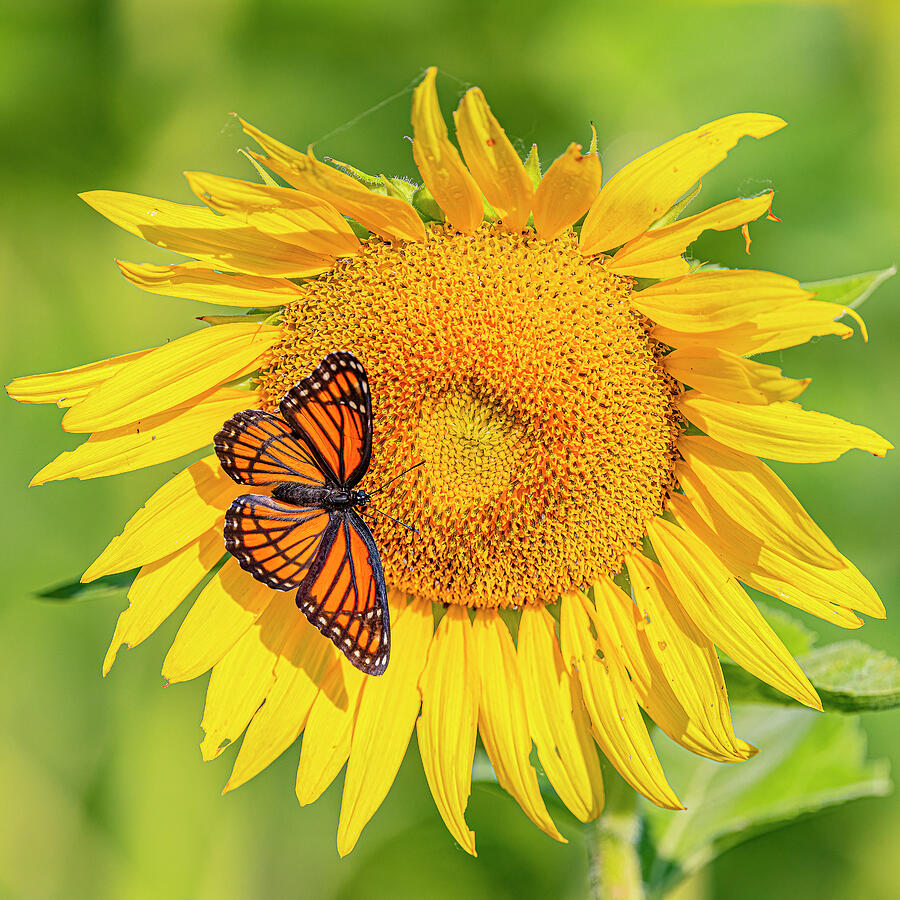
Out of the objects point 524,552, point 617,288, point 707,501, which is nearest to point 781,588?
point 707,501

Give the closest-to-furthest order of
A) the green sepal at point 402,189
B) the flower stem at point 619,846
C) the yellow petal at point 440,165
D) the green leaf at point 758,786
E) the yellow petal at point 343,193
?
1. the yellow petal at point 440,165
2. the yellow petal at point 343,193
3. the green sepal at point 402,189
4. the flower stem at point 619,846
5. the green leaf at point 758,786

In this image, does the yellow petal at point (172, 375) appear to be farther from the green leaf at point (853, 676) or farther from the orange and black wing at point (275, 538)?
the green leaf at point (853, 676)

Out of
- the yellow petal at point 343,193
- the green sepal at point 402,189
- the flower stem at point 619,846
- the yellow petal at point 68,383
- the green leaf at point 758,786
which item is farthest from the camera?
the green leaf at point 758,786

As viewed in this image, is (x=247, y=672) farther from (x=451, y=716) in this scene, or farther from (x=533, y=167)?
(x=533, y=167)

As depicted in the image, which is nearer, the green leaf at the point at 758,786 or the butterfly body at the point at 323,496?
the butterfly body at the point at 323,496

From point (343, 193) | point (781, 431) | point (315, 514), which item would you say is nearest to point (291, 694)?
point (315, 514)

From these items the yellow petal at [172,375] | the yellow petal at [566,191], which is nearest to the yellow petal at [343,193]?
the yellow petal at [566,191]

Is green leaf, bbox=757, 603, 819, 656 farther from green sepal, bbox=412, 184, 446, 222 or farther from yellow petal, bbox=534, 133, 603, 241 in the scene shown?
green sepal, bbox=412, 184, 446, 222
